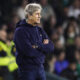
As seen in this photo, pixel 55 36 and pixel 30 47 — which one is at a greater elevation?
pixel 30 47

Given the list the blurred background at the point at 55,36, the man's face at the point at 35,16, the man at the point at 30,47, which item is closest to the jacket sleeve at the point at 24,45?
the man at the point at 30,47

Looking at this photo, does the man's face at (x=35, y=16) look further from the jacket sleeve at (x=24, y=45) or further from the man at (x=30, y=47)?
the jacket sleeve at (x=24, y=45)

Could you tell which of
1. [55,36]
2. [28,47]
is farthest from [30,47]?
[55,36]

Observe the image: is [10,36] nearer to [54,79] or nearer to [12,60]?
[12,60]

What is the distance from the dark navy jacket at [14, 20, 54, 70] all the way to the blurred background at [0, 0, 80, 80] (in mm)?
3033

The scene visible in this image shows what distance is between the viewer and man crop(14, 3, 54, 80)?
500cm

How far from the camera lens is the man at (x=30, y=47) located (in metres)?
5.00

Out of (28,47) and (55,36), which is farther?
(55,36)

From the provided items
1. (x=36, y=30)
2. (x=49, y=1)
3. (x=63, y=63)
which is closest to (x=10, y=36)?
(x=63, y=63)

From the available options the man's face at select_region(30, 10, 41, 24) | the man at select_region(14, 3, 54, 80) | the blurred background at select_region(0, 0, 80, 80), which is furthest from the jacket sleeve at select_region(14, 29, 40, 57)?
the blurred background at select_region(0, 0, 80, 80)

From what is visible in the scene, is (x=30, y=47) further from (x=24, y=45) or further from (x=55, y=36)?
(x=55, y=36)

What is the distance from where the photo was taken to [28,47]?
5.01 metres

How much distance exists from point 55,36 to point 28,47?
492 centimetres

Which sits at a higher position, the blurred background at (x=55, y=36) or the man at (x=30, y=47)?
the man at (x=30, y=47)
